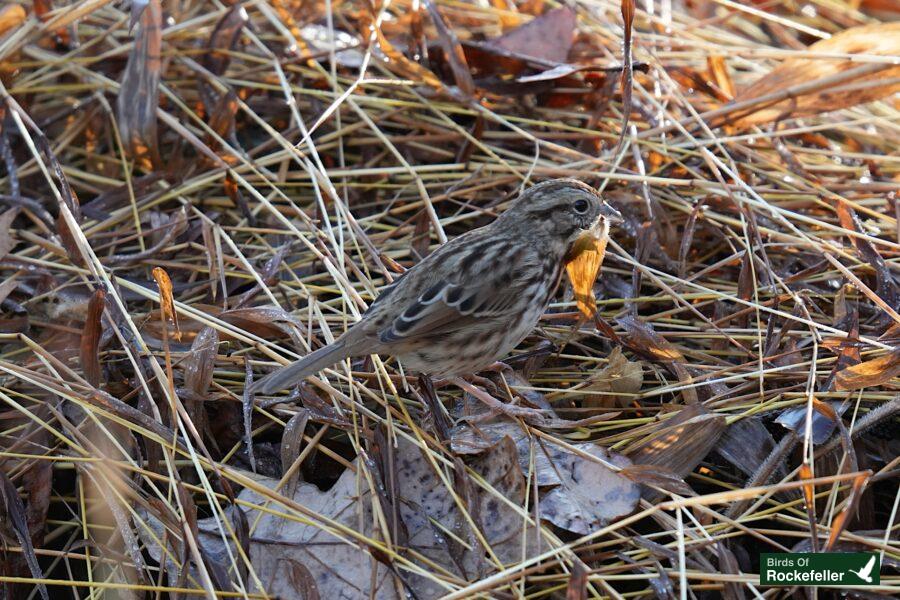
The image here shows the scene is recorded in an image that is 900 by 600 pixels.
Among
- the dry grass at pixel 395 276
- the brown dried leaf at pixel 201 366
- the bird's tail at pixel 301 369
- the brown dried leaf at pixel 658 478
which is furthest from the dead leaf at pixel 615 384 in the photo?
the brown dried leaf at pixel 201 366

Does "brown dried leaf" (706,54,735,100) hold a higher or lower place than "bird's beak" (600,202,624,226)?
higher

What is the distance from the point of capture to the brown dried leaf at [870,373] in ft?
10.2

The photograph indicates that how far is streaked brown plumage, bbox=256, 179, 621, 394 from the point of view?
10.9ft

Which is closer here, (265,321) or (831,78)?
(265,321)

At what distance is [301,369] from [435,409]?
0.49 m

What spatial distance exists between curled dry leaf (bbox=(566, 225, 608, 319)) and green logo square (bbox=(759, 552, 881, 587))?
1.12 m

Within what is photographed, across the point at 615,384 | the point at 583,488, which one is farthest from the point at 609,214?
the point at 583,488

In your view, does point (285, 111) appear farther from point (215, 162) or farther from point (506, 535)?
point (506, 535)

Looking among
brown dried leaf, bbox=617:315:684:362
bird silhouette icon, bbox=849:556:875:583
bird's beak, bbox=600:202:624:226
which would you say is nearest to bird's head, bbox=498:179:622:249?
bird's beak, bbox=600:202:624:226

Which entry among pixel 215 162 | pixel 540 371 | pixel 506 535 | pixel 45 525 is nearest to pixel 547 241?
pixel 540 371

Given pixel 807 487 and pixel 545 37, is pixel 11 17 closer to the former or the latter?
pixel 545 37

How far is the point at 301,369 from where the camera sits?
3.15 metres

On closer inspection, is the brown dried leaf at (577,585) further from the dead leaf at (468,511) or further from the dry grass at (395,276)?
the dead leaf at (468,511)

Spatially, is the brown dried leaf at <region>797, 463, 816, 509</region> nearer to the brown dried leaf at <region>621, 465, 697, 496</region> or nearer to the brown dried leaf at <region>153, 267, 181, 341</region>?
the brown dried leaf at <region>621, 465, 697, 496</region>
